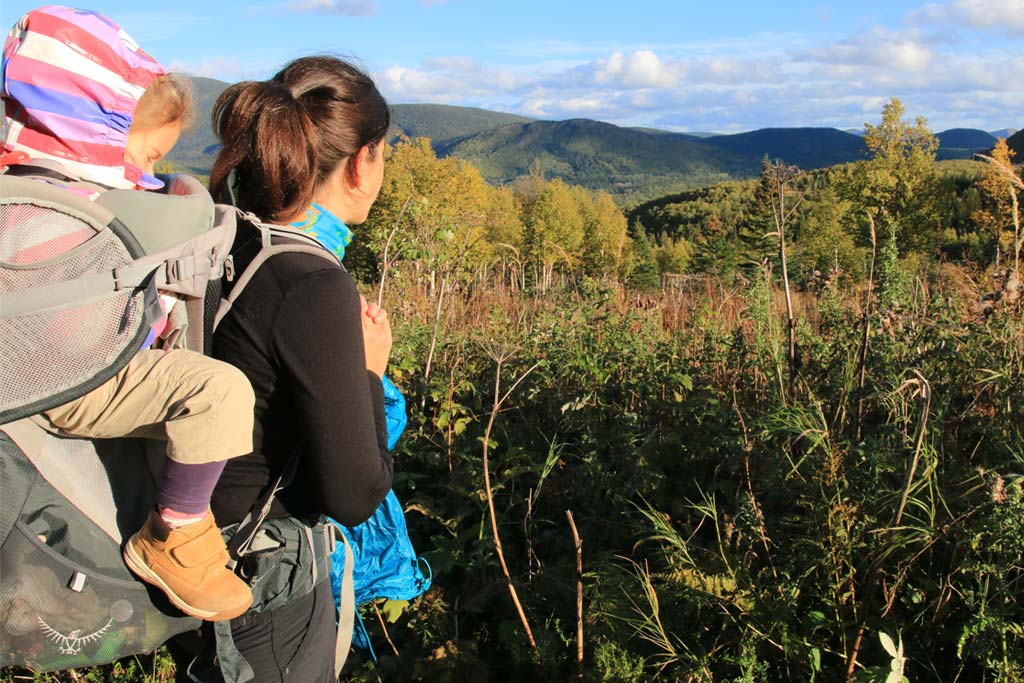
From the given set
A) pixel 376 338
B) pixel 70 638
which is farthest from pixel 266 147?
pixel 70 638

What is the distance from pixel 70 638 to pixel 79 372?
0.51 metres

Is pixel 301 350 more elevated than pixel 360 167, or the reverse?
pixel 360 167

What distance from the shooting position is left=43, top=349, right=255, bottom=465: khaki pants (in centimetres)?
128

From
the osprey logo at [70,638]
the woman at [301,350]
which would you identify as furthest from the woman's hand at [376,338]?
the osprey logo at [70,638]

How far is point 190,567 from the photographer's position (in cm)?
140

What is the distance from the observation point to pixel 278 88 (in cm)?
155

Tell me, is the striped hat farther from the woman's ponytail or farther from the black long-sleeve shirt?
the black long-sleeve shirt

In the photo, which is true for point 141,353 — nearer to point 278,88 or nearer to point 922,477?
point 278,88

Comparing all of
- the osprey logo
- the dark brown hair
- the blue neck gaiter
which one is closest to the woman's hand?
the blue neck gaiter

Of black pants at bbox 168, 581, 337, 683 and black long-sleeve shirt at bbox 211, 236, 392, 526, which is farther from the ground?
black long-sleeve shirt at bbox 211, 236, 392, 526

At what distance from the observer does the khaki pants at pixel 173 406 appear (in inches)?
50.3

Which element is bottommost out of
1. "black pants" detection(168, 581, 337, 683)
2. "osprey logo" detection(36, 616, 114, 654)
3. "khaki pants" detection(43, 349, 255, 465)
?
"black pants" detection(168, 581, 337, 683)

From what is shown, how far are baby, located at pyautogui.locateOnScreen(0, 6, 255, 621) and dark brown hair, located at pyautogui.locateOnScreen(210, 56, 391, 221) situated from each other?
201mm

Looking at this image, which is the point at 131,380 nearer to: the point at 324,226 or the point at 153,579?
the point at 153,579
